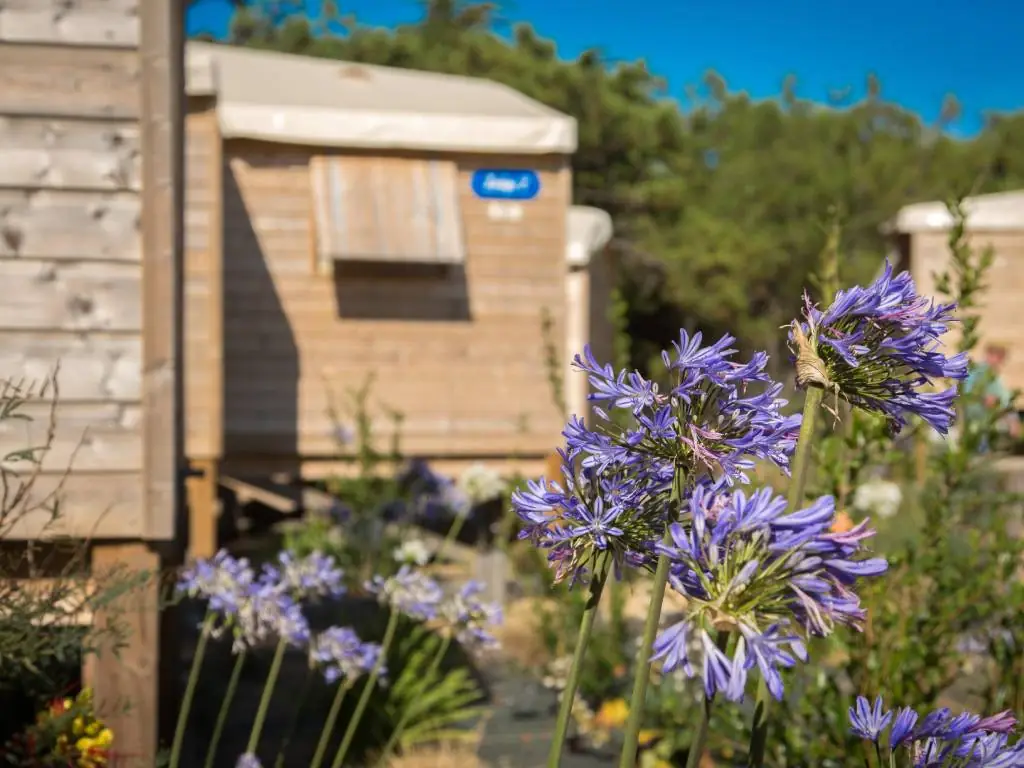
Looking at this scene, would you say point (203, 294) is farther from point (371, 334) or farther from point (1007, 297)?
point (1007, 297)

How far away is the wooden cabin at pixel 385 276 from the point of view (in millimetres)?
9047

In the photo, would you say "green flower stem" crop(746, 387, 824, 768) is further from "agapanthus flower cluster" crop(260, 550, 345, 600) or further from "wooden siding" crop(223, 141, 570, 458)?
"wooden siding" crop(223, 141, 570, 458)

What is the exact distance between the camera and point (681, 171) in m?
24.1

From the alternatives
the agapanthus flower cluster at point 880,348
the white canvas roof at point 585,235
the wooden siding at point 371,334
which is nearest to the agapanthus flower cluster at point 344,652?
the agapanthus flower cluster at point 880,348

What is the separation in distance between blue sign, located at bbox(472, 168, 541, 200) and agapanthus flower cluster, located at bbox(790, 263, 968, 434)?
809cm

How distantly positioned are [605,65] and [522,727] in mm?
19723

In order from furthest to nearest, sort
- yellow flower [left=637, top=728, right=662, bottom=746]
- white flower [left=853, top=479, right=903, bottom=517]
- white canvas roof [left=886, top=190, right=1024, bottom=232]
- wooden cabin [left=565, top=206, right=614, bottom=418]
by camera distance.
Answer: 1. white canvas roof [left=886, top=190, right=1024, bottom=232]
2. wooden cabin [left=565, top=206, right=614, bottom=418]
3. white flower [left=853, top=479, right=903, bottom=517]
4. yellow flower [left=637, top=728, right=662, bottom=746]

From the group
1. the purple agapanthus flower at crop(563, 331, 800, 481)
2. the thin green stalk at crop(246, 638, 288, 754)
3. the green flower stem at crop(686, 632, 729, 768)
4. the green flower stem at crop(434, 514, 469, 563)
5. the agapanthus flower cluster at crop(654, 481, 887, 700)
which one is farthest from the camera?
the green flower stem at crop(434, 514, 469, 563)

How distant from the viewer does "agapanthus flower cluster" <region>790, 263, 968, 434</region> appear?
1381 millimetres

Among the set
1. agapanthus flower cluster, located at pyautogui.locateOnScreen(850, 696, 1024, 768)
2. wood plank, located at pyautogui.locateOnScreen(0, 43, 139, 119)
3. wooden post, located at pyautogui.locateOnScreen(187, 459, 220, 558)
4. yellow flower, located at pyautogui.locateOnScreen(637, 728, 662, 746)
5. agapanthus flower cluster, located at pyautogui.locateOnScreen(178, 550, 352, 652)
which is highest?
wood plank, located at pyautogui.locateOnScreen(0, 43, 139, 119)

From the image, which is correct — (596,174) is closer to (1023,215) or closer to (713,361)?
(1023,215)

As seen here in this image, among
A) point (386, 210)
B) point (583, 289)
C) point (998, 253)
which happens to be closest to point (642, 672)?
point (386, 210)

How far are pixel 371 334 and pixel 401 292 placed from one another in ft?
1.30

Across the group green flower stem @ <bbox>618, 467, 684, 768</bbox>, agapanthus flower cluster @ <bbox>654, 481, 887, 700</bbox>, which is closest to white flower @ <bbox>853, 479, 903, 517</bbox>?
green flower stem @ <bbox>618, 467, 684, 768</bbox>
